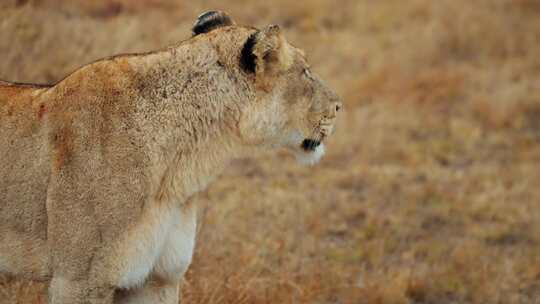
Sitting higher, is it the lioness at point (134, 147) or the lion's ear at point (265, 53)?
the lion's ear at point (265, 53)

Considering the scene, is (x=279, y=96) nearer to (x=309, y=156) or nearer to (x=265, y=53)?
(x=265, y=53)

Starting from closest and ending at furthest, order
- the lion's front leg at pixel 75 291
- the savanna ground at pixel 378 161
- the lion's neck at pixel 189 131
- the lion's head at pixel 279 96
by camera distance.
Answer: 1. the lion's front leg at pixel 75 291
2. the lion's neck at pixel 189 131
3. the lion's head at pixel 279 96
4. the savanna ground at pixel 378 161

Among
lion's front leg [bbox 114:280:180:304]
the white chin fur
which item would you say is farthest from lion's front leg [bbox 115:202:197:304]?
the white chin fur

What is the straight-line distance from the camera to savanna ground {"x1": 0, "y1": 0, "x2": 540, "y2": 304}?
22.6 feet

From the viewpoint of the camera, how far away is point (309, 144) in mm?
4539

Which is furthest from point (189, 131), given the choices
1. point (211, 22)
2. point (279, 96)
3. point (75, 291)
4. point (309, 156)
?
point (75, 291)

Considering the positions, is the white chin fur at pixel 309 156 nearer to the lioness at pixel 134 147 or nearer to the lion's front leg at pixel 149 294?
the lioness at pixel 134 147

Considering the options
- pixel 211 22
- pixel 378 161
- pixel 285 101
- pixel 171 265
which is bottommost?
pixel 171 265

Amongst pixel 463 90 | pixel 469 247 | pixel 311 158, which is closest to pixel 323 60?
pixel 463 90

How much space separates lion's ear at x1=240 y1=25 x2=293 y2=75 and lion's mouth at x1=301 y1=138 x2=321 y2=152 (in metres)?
0.38

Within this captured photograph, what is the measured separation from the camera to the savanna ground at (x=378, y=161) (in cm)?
688

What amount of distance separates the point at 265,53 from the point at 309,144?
1.78 ft

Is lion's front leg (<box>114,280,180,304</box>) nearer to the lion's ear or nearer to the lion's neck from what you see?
the lion's neck

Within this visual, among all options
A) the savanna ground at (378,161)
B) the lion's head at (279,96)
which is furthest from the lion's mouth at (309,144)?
the savanna ground at (378,161)
